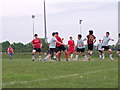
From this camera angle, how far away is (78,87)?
867cm

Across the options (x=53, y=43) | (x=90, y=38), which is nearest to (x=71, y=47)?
(x=90, y=38)

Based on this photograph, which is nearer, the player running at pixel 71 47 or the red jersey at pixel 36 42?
the red jersey at pixel 36 42

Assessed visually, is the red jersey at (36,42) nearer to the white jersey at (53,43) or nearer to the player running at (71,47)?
the white jersey at (53,43)

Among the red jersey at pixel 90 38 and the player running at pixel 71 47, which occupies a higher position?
the red jersey at pixel 90 38

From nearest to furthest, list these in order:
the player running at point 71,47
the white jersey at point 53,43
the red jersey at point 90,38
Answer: the white jersey at point 53,43, the red jersey at point 90,38, the player running at point 71,47

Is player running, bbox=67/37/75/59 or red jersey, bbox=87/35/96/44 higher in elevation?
red jersey, bbox=87/35/96/44

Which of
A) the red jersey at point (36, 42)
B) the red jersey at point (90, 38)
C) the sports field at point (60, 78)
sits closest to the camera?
the sports field at point (60, 78)

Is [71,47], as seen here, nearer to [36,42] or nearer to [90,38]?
[36,42]

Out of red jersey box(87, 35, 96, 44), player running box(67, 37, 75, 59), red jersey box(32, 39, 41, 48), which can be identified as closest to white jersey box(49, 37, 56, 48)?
red jersey box(87, 35, 96, 44)

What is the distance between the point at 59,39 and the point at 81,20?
42.5 meters

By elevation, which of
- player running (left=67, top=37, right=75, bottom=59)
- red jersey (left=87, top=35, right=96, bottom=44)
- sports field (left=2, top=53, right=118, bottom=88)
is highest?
red jersey (left=87, top=35, right=96, bottom=44)

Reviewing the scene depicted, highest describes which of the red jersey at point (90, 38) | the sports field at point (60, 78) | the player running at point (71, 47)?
the red jersey at point (90, 38)

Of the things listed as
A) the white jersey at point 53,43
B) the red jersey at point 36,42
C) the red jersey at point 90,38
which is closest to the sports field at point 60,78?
the white jersey at point 53,43

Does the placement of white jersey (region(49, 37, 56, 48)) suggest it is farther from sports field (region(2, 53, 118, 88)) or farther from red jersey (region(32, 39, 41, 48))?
sports field (region(2, 53, 118, 88))
